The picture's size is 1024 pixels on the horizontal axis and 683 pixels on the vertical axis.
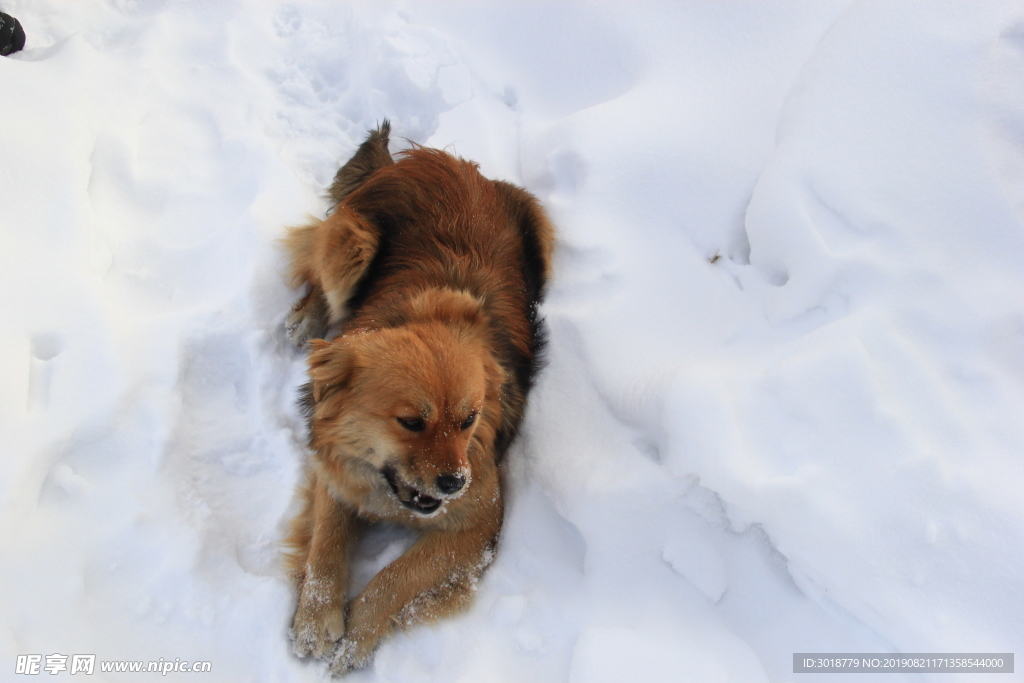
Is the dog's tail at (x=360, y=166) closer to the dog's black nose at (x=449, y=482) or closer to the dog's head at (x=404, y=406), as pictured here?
the dog's head at (x=404, y=406)

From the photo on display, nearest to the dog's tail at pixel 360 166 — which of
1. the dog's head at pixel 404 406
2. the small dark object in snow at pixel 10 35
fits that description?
the dog's head at pixel 404 406

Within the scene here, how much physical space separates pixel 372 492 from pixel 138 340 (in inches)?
55.6

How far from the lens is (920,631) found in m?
1.86

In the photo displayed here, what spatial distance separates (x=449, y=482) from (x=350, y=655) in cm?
90

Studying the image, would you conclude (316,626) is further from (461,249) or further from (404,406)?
(461,249)

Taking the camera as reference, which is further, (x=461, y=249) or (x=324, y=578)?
(x=461, y=249)

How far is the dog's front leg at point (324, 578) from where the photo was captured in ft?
7.75

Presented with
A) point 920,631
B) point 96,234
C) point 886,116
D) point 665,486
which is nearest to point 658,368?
point 665,486

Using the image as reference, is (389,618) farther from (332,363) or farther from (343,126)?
(343,126)

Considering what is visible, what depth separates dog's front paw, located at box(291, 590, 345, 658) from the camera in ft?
7.73

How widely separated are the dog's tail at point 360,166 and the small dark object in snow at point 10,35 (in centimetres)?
220

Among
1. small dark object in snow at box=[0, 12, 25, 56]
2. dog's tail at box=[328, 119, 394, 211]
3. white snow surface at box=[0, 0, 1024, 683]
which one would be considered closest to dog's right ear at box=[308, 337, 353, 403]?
white snow surface at box=[0, 0, 1024, 683]

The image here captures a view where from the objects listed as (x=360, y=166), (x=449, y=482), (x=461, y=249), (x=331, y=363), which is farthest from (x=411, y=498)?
(x=360, y=166)

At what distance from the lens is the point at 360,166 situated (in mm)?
3705
